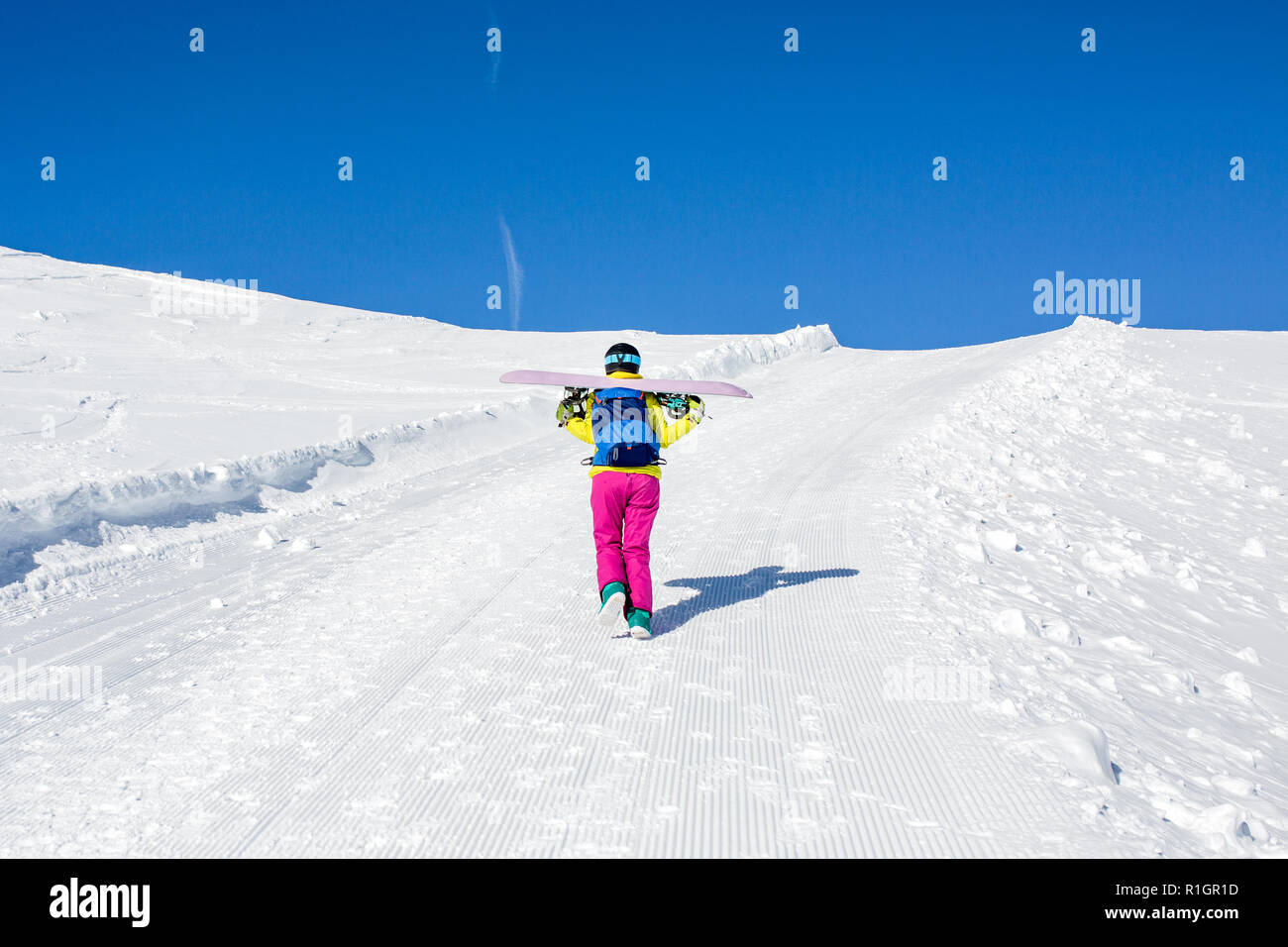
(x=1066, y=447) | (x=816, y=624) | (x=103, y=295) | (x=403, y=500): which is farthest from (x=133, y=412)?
(x=103, y=295)

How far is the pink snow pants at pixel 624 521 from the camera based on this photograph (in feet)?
19.7

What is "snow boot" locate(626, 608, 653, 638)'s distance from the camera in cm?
576

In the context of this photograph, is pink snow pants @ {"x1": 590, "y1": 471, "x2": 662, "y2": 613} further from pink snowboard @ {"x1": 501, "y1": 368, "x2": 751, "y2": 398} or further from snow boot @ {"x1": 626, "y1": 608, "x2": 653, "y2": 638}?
pink snowboard @ {"x1": 501, "y1": 368, "x2": 751, "y2": 398}

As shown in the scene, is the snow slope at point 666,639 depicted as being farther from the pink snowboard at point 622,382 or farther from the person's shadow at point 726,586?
the pink snowboard at point 622,382

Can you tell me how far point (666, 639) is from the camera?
5.84 m

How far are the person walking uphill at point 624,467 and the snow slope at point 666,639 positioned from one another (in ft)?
1.40

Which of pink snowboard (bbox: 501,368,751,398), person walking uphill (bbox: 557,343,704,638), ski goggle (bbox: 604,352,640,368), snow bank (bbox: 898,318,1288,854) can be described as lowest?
snow bank (bbox: 898,318,1288,854)

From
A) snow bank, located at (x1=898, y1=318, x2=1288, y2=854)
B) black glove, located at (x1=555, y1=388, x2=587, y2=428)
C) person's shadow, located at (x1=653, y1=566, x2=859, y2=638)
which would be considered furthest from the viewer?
person's shadow, located at (x1=653, y1=566, x2=859, y2=638)

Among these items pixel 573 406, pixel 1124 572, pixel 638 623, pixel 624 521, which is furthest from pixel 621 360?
pixel 1124 572

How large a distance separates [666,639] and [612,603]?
412mm

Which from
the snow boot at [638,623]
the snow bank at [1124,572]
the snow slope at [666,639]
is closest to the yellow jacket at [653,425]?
the snow boot at [638,623]

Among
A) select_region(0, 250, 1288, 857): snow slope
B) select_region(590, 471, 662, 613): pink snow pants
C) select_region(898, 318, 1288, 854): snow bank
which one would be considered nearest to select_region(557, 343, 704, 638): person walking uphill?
select_region(590, 471, 662, 613): pink snow pants
